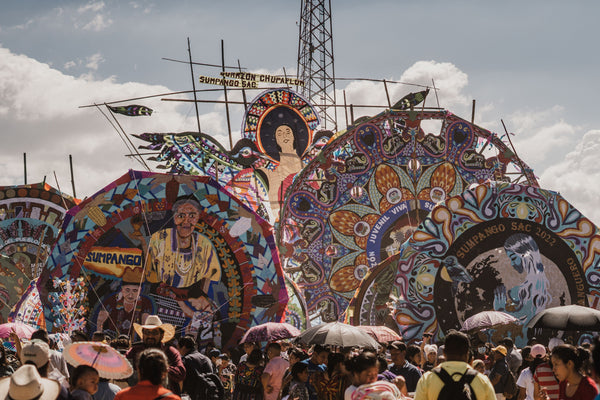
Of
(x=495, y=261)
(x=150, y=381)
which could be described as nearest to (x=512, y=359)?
(x=495, y=261)

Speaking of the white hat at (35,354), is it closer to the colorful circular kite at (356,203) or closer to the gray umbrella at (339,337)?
the gray umbrella at (339,337)

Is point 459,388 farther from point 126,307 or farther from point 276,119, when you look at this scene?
point 276,119

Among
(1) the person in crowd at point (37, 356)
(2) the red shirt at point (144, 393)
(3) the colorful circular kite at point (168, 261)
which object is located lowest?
(2) the red shirt at point (144, 393)

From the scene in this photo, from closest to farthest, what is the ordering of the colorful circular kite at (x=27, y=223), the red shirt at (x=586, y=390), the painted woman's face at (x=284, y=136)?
the red shirt at (x=586, y=390) → the colorful circular kite at (x=27, y=223) → the painted woman's face at (x=284, y=136)

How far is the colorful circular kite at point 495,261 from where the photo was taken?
2072cm

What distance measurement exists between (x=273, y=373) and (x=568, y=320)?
5.22m

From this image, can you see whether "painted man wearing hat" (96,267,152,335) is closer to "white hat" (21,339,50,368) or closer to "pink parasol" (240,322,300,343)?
"pink parasol" (240,322,300,343)

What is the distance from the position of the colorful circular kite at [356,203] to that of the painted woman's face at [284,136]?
6.26m

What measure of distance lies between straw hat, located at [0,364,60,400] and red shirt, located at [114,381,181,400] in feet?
1.86

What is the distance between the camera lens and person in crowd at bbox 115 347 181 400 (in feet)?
20.2

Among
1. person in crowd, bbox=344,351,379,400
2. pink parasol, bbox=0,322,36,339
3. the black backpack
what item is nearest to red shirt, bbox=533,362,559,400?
person in crowd, bbox=344,351,379,400

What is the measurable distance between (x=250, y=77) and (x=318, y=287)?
13.6 m

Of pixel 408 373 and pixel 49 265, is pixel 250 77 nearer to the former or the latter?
pixel 49 265

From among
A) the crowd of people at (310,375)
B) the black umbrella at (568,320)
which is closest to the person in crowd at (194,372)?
the crowd of people at (310,375)
